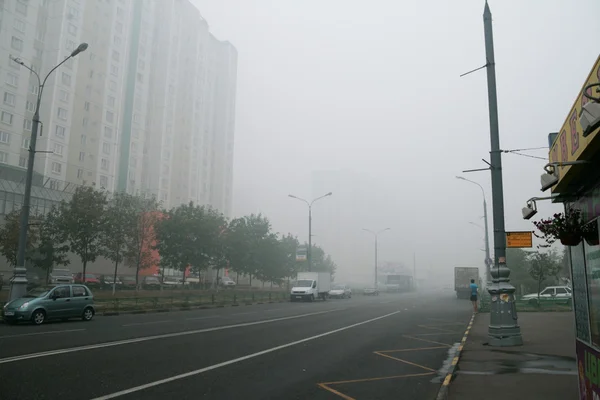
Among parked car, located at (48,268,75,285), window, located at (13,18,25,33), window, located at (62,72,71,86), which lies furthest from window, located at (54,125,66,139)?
parked car, located at (48,268,75,285)

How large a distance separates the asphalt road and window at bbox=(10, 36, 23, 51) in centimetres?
5034

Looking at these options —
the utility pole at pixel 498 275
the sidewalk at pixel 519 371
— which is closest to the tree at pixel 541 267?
the sidewalk at pixel 519 371

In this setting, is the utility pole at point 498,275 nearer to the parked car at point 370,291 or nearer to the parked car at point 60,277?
the parked car at point 60,277

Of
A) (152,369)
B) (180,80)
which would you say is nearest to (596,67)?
(152,369)

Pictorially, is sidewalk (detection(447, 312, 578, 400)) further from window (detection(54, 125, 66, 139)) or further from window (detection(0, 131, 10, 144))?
window (detection(54, 125, 66, 139))

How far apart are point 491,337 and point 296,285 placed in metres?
31.9

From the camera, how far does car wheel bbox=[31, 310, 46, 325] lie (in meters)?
17.6

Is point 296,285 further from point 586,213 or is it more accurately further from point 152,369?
point 586,213

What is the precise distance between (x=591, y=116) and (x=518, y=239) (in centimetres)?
1044

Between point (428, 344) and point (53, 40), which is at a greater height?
point (53, 40)

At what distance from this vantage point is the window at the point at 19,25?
181 ft

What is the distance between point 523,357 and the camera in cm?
1107

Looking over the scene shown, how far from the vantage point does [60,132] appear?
61.0m

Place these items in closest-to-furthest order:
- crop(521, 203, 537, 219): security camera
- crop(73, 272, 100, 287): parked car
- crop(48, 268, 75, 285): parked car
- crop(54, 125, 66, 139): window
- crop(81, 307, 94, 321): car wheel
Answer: crop(521, 203, 537, 219): security camera
crop(81, 307, 94, 321): car wheel
crop(48, 268, 75, 285): parked car
crop(73, 272, 100, 287): parked car
crop(54, 125, 66, 139): window
